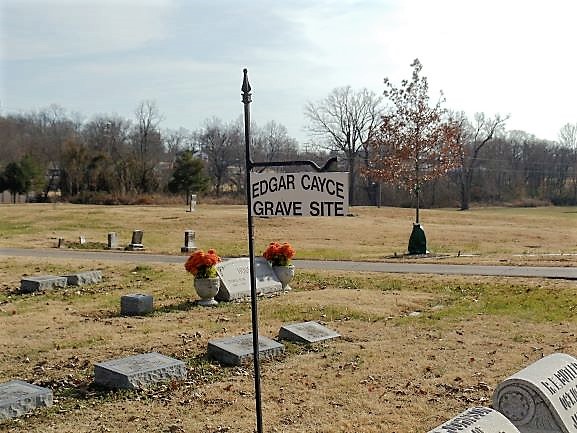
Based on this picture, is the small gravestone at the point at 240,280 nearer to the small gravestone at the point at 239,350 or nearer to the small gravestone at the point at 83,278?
the small gravestone at the point at 83,278

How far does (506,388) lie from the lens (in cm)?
475

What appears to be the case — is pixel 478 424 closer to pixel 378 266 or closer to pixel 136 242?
pixel 378 266

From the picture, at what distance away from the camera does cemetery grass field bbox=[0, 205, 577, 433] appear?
6344 mm

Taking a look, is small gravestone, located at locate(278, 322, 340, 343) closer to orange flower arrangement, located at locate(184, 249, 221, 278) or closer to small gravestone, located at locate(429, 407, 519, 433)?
orange flower arrangement, located at locate(184, 249, 221, 278)

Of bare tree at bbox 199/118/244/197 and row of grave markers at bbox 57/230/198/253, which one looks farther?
bare tree at bbox 199/118/244/197

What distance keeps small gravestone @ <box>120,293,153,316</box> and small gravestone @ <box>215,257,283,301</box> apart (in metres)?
1.47

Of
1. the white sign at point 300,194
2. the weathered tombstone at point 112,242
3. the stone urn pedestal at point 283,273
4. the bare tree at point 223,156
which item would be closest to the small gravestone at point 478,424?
the white sign at point 300,194

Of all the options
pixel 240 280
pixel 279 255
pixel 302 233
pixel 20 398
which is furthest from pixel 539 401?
pixel 302 233

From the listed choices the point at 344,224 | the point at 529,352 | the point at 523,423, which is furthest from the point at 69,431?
the point at 344,224

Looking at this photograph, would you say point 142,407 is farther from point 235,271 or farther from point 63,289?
point 63,289

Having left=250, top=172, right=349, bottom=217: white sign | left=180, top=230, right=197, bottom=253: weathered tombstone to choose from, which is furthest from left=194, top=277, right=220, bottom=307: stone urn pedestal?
left=180, top=230, right=197, bottom=253: weathered tombstone

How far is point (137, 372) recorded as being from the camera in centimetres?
711

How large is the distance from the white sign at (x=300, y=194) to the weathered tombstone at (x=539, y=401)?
1652 millimetres

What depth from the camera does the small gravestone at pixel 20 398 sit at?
20.4ft
